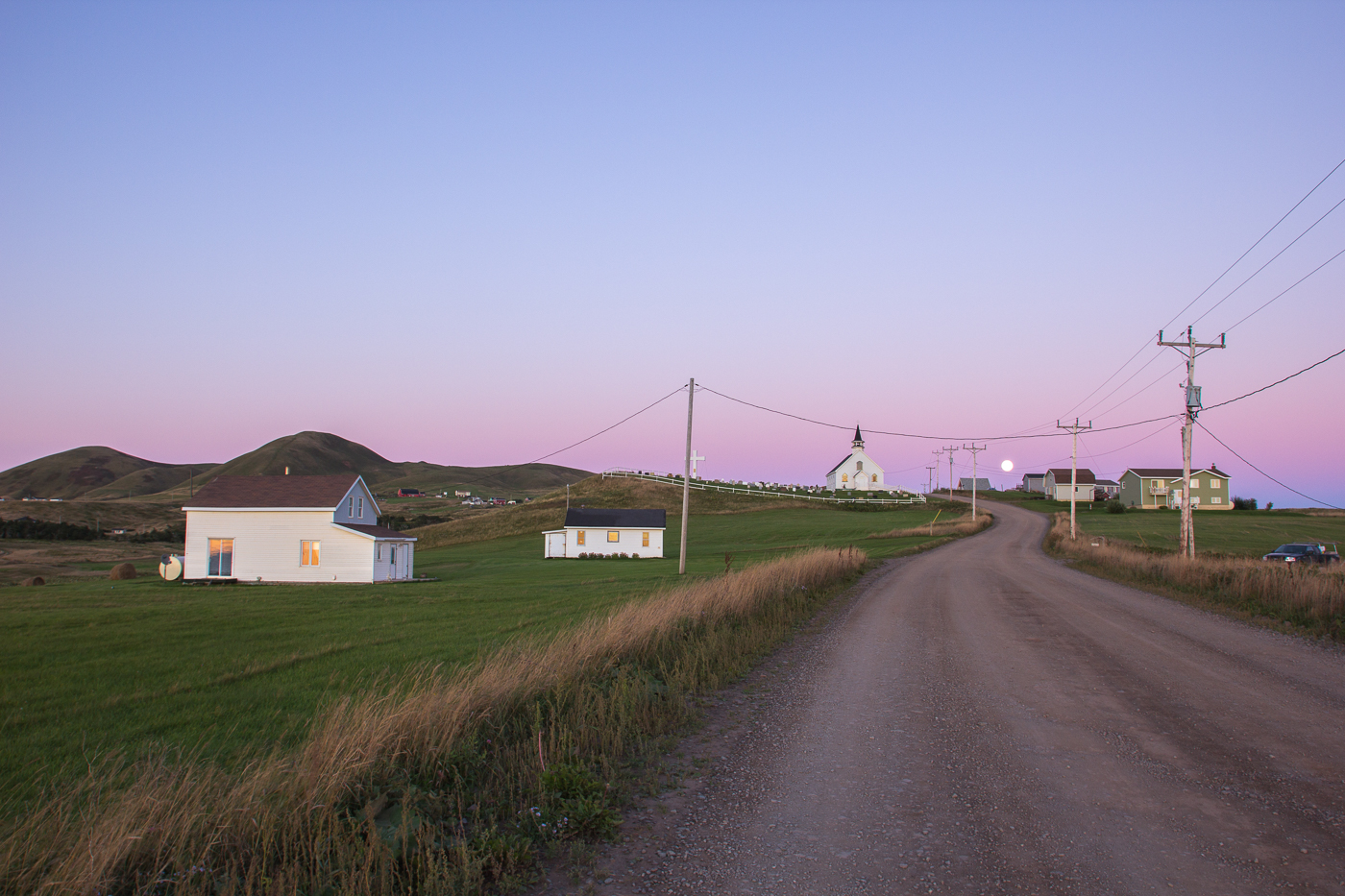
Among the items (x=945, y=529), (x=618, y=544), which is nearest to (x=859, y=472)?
(x=945, y=529)

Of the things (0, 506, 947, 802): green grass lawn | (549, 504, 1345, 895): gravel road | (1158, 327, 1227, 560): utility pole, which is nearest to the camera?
(549, 504, 1345, 895): gravel road

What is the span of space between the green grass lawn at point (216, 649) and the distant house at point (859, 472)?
8601 centimetres

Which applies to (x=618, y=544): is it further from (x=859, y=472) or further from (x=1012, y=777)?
(x=859, y=472)

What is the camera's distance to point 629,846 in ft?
15.8

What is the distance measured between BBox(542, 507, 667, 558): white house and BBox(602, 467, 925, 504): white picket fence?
3921cm

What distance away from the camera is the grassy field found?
157 feet

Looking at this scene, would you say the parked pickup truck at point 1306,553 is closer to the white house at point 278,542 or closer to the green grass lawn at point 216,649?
the green grass lawn at point 216,649

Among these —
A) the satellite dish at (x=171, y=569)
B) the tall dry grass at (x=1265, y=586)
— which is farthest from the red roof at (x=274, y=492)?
the tall dry grass at (x=1265, y=586)

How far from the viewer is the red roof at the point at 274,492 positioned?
40812 mm

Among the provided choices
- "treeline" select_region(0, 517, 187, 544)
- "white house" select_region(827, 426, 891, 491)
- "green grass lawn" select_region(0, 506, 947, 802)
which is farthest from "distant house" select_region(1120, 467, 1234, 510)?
"treeline" select_region(0, 517, 187, 544)

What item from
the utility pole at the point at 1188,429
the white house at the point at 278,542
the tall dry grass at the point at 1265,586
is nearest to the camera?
the tall dry grass at the point at 1265,586

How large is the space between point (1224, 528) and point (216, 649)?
71607mm

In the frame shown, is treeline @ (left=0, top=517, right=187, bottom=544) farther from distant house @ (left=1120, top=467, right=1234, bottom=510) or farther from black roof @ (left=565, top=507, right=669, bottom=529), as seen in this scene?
distant house @ (left=1120, top=467, right=1234, bottom=510)

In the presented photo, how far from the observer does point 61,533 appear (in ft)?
242
